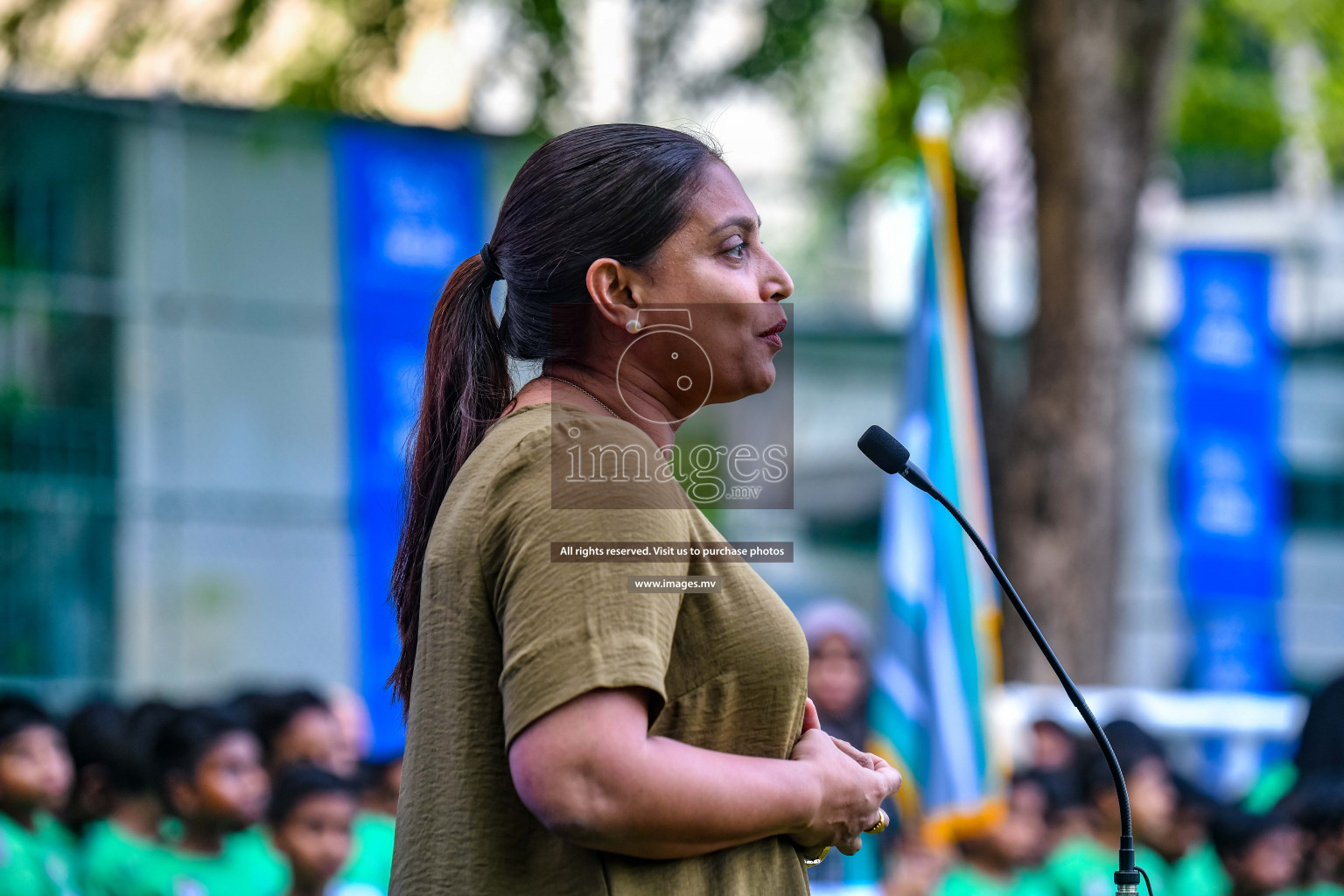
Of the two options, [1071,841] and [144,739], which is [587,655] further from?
[1071,841]

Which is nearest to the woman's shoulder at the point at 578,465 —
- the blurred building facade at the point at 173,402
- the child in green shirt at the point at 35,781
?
the child in green shirt at the point at 35,781

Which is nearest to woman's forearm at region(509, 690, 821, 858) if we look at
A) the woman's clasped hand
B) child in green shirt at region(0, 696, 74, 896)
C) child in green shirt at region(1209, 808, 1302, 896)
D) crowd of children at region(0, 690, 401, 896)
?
the woman's clasped hand

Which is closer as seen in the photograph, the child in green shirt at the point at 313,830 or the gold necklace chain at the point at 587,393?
the gold necklace chain at the point at 587,393

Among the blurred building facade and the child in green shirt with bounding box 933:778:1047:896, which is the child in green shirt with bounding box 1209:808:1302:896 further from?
the blurred building facade

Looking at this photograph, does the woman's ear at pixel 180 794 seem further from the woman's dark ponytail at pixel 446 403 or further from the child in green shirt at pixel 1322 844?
the child in green shirt at pixel 1322 844

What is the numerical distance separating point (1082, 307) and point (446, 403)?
5982 millimetres

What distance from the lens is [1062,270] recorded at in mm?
7398

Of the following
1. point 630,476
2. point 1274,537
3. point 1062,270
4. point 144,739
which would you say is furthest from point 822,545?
point 630,476

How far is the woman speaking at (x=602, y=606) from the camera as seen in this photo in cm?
144

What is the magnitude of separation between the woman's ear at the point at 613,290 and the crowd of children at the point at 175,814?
3804mm

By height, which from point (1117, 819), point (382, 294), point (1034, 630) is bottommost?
point (1117, 819)

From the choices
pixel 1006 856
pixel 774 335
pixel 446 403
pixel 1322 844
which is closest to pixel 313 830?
pixel 1006 856

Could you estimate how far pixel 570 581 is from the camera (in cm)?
147

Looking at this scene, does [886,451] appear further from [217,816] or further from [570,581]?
[217,816]
